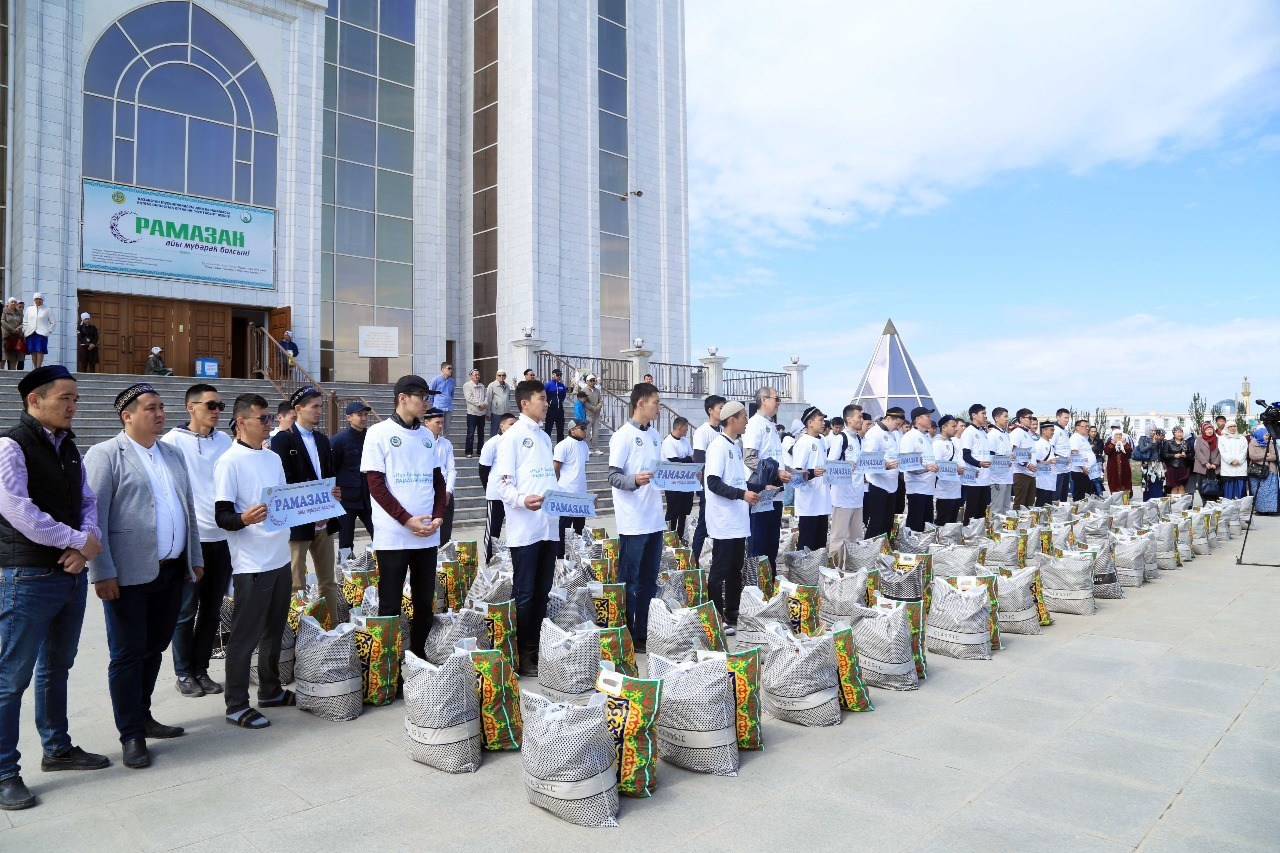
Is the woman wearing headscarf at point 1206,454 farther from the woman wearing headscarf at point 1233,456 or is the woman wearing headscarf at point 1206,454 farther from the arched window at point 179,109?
the arched window at point 179,109

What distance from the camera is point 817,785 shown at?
12.2ft

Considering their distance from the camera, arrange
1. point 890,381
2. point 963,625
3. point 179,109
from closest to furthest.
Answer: point 963,625 → point 179,109 → point 890,381

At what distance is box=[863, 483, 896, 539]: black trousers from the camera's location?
925cm

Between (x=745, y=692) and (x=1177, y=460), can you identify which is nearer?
(x=745, y=692)

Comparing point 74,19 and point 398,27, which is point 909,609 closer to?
point 74,19

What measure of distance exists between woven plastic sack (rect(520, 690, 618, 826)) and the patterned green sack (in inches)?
67.7

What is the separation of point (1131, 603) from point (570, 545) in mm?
5425

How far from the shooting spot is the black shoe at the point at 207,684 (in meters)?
5.10

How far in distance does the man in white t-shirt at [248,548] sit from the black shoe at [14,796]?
107cm

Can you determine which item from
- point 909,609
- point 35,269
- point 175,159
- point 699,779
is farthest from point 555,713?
point 175,159

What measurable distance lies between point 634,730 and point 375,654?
6.51ft

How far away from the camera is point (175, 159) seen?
1936cm

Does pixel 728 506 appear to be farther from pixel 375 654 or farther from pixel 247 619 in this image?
pixel 247 619

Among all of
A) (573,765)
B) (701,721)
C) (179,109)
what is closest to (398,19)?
(179,109)
